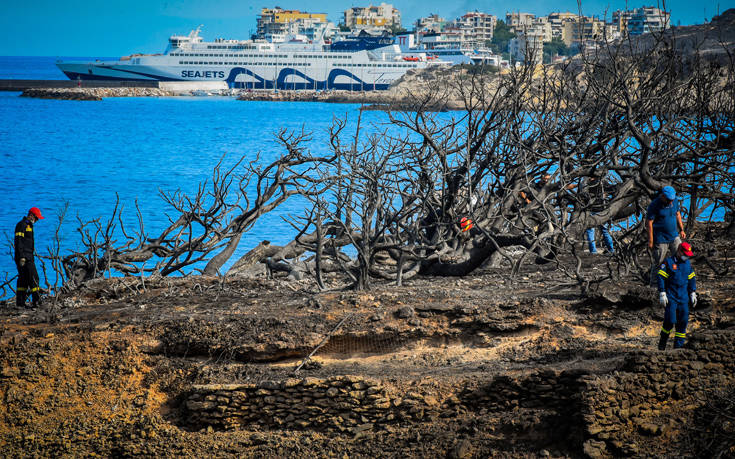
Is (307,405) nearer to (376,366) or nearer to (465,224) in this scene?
(376,366)

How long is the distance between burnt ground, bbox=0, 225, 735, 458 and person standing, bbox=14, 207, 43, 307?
0.52 meters

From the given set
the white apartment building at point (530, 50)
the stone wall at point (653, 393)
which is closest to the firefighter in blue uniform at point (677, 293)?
the stone wall at point (653, 393)

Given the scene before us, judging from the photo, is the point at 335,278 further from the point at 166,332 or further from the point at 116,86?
the point at 116,86

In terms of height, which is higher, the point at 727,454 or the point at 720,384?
the point at 720,384

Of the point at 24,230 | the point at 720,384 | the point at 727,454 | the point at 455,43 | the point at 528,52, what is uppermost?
the point at 455,43

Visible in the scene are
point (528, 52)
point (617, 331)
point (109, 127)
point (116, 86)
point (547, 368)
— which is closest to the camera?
point (547, 368)

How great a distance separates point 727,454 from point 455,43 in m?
92.2

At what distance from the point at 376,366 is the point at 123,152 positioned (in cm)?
3838

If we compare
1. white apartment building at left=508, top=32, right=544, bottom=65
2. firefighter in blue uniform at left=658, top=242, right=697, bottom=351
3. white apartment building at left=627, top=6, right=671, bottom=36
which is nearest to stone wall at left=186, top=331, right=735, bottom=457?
firefighter in blue uniform at left=658, top=242, right=697, bottom=351

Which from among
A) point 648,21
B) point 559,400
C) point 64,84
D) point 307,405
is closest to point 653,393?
point 559,400

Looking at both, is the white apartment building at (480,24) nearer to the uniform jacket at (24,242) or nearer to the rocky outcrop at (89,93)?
the rocky outcrop at (89,93)

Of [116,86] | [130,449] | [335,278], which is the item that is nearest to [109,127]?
[116,86]

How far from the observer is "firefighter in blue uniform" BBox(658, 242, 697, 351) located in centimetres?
591

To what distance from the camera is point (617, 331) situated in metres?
7.00
